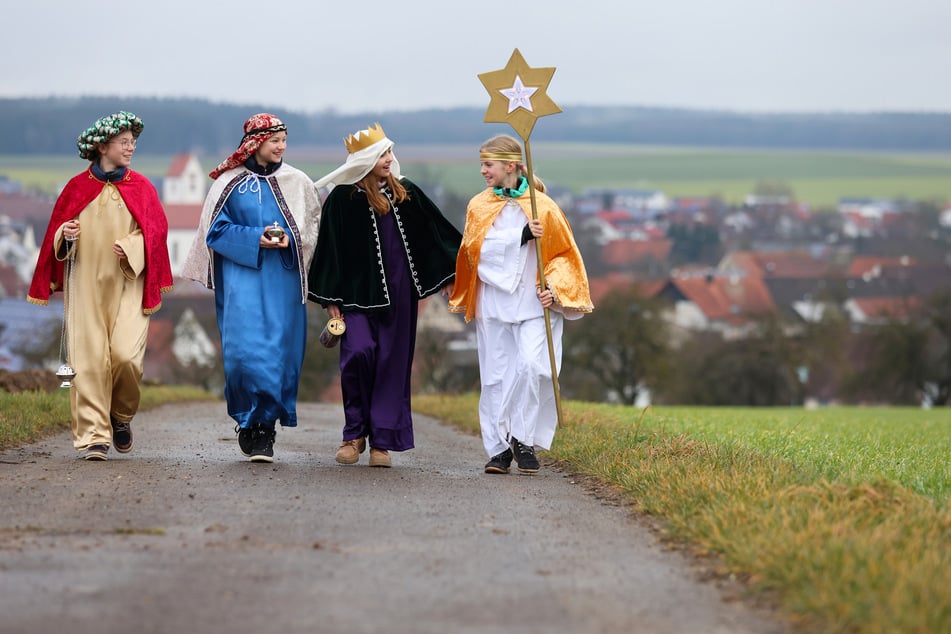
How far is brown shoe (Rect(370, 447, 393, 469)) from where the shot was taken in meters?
Result: 9.98

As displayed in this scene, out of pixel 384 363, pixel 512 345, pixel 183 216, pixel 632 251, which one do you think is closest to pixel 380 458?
pixel 384 363

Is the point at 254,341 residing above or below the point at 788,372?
above

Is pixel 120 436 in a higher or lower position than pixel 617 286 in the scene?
higher

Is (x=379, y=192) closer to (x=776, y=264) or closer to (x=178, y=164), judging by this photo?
(x=776, y=264)

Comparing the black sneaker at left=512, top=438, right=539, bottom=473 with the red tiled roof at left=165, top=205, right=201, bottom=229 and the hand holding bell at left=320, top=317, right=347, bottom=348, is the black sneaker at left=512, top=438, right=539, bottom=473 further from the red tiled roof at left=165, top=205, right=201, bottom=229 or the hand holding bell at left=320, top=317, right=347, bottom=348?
the red tiled roof at left=165, top=205, right=201, bottom=229

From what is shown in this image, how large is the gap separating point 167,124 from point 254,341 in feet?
584

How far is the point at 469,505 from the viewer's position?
7.98 m

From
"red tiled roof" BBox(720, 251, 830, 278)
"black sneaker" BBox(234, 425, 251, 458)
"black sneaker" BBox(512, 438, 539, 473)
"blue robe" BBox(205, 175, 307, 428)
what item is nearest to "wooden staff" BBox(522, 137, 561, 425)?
"black sneaker" BBox(512, 438, 539, 473)

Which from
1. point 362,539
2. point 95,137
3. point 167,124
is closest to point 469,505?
point 362,539

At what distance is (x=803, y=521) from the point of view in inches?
254

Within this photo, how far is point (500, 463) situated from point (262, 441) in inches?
58.5

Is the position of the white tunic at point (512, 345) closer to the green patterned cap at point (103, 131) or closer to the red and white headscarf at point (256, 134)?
the red and white headscarf at point (256, 134)

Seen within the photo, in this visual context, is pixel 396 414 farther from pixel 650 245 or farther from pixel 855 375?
pixel 650 245

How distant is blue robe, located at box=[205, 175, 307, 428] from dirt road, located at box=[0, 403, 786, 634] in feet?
1.98
